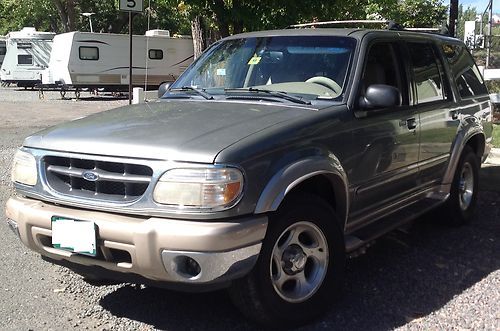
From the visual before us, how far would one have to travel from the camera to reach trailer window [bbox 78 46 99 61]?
2560cm

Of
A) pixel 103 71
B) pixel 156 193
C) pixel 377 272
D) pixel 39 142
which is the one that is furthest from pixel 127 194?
pixel 103 71

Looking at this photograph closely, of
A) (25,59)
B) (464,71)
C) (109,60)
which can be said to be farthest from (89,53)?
(464,71)

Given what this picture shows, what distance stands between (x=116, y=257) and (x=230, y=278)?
0.67 meters

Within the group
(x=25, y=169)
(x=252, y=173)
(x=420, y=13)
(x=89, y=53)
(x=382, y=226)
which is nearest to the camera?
(x=252, y=173)

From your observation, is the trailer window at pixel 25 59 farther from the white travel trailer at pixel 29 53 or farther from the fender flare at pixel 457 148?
the fender flare at pixel 457 148

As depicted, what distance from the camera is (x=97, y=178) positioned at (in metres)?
3.34

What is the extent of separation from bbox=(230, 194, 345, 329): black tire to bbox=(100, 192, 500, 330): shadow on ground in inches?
6.5

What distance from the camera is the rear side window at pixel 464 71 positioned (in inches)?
225

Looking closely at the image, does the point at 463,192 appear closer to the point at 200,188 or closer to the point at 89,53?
the point at 200,188

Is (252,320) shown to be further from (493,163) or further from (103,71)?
(103,71)

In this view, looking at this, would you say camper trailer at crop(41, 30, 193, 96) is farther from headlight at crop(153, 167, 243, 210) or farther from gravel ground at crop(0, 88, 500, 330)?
headlight at crop(153, 167, 243, 210)

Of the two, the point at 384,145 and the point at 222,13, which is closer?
the point at 384,145

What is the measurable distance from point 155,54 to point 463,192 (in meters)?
22.7

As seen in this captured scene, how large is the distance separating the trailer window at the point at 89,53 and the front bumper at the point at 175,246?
2361cm
